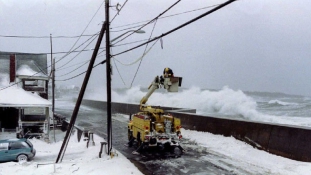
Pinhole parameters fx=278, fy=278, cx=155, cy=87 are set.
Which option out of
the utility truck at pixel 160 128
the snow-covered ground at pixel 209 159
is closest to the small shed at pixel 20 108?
the snow-covered ground at pixel 209 159

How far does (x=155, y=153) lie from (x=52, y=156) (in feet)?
21.0

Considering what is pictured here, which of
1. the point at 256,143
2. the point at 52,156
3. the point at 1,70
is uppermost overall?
the point at 1,70

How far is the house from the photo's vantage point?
2320 centimetres

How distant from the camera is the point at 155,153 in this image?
14016 mm

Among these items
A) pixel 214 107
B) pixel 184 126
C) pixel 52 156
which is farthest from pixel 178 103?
pixel 52 156

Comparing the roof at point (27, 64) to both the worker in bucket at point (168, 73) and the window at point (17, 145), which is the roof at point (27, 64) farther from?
the worker in bucket at point (168, 73)

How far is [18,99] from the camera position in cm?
2291

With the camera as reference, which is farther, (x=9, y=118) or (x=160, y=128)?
(x=9, y=118)

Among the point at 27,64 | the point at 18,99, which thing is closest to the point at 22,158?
the point at 18,99

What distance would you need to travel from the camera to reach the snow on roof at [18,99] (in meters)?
22.0

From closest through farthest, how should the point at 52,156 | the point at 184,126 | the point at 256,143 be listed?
the point at 256,143
the point at 52,156
the point at 184,126

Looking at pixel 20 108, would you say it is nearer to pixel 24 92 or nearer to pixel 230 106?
pixel 24 92

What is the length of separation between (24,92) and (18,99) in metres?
2.09

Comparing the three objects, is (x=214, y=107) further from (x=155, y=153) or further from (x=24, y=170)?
(x=24, y=170)
